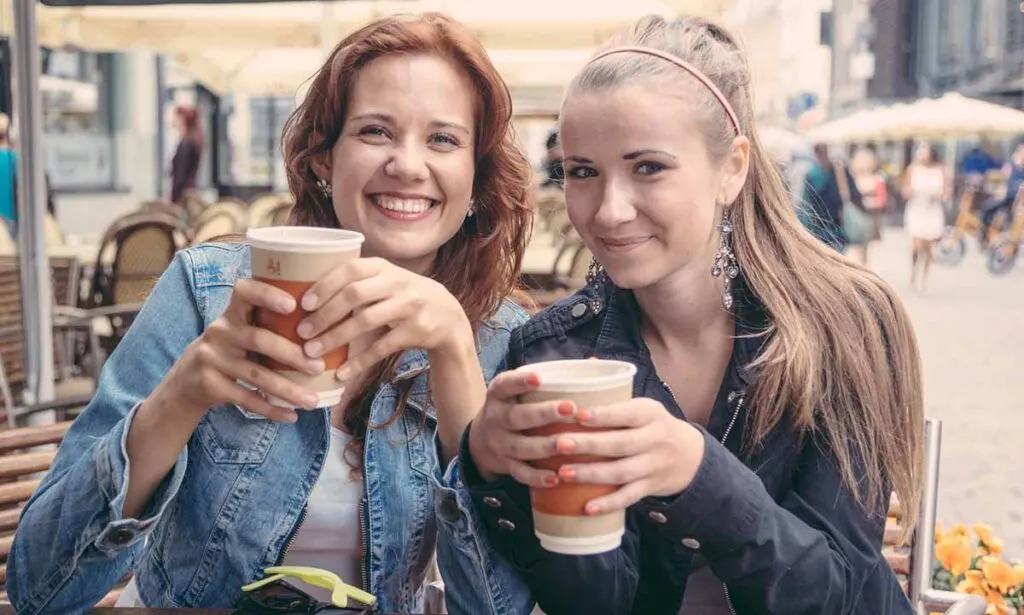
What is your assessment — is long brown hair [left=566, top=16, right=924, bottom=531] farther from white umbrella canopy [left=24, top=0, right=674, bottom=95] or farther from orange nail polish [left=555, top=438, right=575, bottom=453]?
white umbrella canopy [left=24, top=0, right=674, bottom=95]

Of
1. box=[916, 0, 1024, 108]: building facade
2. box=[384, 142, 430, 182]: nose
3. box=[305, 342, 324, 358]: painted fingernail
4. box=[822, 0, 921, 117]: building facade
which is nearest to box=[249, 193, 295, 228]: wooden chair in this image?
box=[384, 142, 430, 182]: nose

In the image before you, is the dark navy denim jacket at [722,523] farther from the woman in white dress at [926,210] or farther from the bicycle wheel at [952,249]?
the bicycle wheel at [952,249]

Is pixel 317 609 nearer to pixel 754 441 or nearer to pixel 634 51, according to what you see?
pixel 754 441

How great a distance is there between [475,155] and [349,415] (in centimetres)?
48

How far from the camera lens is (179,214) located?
30.5 ft

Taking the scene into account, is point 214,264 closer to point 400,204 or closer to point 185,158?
point 400,204

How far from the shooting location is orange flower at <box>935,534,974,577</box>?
2.80 meters

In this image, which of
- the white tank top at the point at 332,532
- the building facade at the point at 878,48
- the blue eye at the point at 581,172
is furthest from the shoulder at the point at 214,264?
the building facade at the point at 878,48

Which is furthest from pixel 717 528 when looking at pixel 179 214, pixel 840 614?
pixel 179 214

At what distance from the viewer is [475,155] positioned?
1.97 m

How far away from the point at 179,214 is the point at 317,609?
830cm

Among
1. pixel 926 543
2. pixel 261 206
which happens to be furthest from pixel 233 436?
pixel 261 206

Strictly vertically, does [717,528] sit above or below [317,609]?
above

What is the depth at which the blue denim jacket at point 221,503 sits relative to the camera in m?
1.55
